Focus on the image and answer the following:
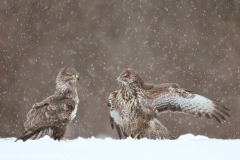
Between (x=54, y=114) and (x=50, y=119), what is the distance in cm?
8

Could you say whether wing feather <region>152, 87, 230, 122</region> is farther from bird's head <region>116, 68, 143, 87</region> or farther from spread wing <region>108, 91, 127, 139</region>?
spread wing <region>108, 91, 127, 139</region>

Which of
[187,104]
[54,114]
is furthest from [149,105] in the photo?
[54,114]

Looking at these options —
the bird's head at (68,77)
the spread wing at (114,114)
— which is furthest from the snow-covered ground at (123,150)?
the spread wing at (114,114)

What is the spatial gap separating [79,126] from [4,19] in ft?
14.5

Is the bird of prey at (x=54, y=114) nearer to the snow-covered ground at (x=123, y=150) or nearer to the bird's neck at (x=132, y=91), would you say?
the snow-covered ground at (x=123, y=150)

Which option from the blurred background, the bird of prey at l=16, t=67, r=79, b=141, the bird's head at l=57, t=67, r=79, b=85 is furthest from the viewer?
the blurred background

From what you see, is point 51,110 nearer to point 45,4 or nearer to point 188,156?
point 188,156

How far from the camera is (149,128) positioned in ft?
20.2

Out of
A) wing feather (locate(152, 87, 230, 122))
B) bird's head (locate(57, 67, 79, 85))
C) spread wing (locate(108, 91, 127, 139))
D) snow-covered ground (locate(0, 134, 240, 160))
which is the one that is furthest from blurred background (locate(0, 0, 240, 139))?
snow-covered ground (locate(0, 134, 240, 160))

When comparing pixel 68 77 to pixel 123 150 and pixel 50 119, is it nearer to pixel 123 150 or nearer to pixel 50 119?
pixel 50 119

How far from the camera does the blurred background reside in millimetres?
13703

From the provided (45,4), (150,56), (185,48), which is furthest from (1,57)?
(185,48)

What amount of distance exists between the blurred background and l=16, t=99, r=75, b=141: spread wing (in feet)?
24.5

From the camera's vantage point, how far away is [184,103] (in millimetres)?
6414
